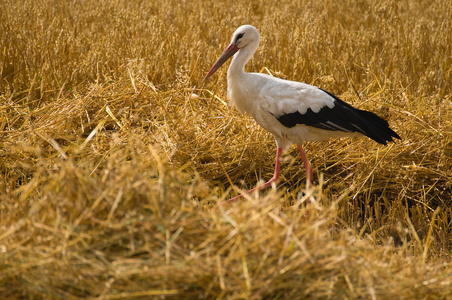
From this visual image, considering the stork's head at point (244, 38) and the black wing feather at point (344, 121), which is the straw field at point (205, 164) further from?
the stork's head at point (244, 38)

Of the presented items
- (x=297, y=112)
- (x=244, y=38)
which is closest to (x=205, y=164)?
(x=297, y=112)

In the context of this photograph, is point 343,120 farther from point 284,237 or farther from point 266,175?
point 284,237

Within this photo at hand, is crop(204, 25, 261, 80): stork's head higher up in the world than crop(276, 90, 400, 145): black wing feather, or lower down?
higher up

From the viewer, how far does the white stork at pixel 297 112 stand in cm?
324

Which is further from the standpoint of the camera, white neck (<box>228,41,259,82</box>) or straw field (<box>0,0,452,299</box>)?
white neck (<box>228,41,259,82</box>)

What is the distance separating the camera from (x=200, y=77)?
4676mm

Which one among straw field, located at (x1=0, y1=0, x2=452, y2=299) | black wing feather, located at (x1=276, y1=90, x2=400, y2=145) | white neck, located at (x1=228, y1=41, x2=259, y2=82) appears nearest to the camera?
straw field, located at (x1=0, y1=0, x2=452, y2=299)

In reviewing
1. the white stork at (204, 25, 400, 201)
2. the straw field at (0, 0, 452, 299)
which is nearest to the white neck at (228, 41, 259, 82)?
the white stork at (204, 25, 400, 201)

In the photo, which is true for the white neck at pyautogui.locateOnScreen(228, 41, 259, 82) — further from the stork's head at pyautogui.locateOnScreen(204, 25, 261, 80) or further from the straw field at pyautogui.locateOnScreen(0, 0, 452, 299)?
the straw field at pyautogui.locateOnScreen(0, 0, 452, 299)

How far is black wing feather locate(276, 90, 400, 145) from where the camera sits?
320 cm

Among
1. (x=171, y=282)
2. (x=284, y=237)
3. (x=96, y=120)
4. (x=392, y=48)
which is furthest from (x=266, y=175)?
(x=392, y=48)


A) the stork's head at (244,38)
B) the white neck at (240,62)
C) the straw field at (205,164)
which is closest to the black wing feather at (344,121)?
the straw field at (205,164)

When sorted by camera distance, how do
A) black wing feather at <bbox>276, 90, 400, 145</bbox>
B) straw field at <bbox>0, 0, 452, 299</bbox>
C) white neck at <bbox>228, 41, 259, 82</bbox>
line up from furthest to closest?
white neck at <bbox>228, 41, 259, 82</bbox> → black wing feather at <bbox>276, 90, 400, 145</bbox> → straw field at <bbox>0, 0, 452, 299</bbox>

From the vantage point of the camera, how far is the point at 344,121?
3.24 meters
